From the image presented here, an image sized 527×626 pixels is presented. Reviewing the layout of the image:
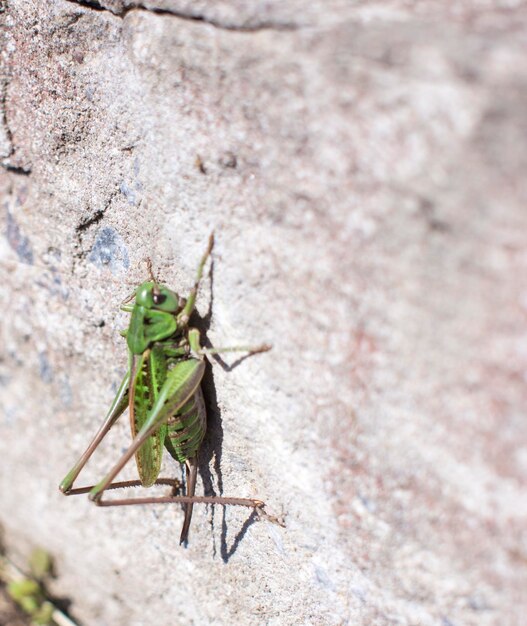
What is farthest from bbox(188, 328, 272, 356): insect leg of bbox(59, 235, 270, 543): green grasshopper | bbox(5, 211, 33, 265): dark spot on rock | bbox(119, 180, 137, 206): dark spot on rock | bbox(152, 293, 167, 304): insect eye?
bbox(5, 211, 33, 265): dark spot on rock

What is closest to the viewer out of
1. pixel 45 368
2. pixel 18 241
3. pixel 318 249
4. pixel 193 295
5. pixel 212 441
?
pixel 318 249

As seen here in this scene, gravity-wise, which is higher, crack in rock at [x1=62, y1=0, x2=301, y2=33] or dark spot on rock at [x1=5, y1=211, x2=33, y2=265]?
crack in rock at [x1=62, y1=0, x2=301, y2=33]

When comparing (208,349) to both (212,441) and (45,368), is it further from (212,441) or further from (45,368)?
(45,368)

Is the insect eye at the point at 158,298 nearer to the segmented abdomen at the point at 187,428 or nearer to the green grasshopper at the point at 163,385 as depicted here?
Result: the green grasshopper at the point at 163,385

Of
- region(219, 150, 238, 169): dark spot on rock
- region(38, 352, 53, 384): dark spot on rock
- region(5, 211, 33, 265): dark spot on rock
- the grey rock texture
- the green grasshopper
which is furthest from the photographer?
region(38, 352, 53, 384): dark spot on rock

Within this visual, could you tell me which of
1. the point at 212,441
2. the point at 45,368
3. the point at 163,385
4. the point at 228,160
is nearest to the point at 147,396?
the point at 163,385

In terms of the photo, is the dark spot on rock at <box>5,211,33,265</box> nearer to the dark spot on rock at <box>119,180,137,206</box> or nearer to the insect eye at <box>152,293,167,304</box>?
the dark spot on rock at <box>119,180,137,206</box>

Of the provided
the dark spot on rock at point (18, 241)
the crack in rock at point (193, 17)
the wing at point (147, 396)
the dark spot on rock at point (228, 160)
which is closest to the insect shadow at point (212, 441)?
the wing at point (147, 396)
